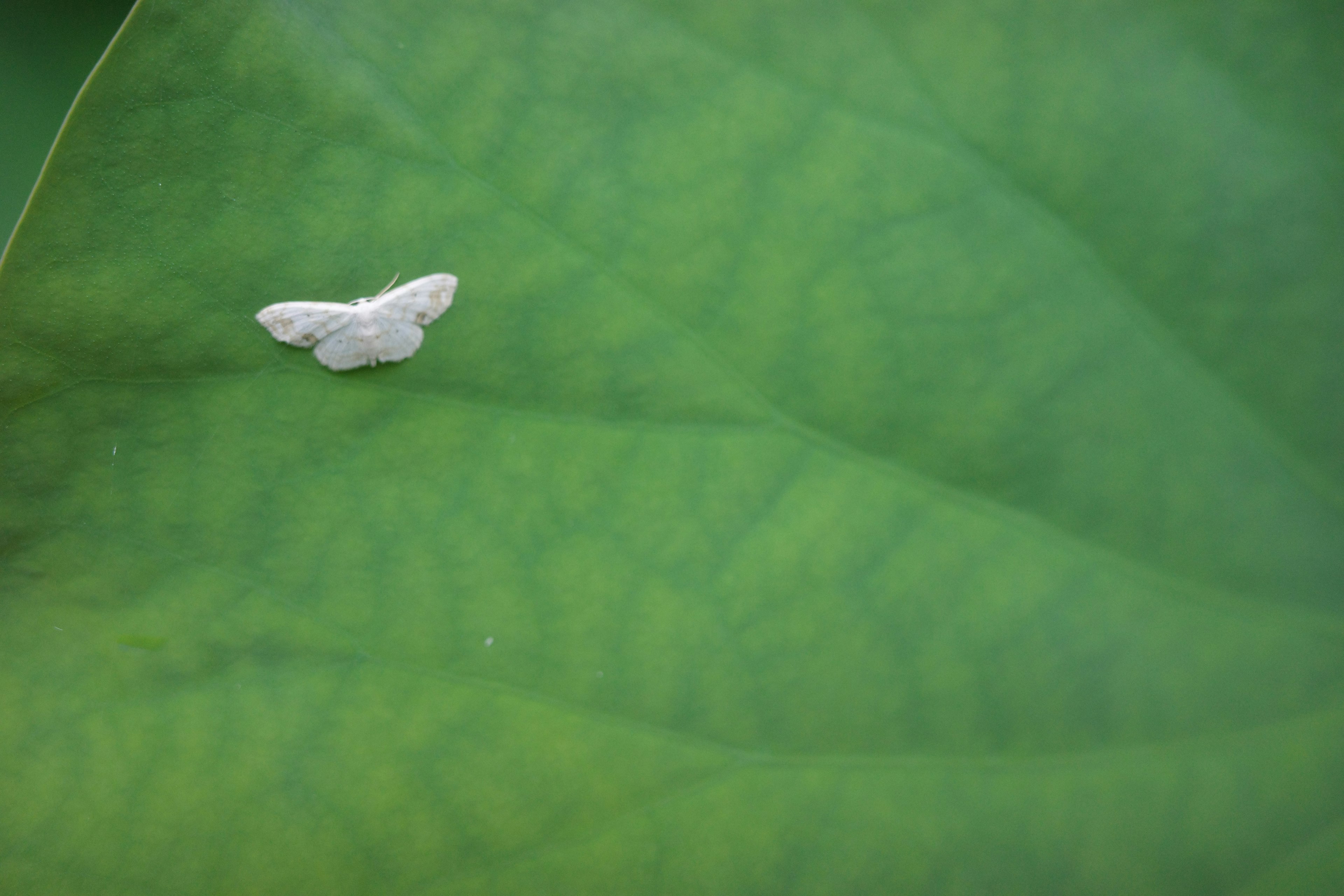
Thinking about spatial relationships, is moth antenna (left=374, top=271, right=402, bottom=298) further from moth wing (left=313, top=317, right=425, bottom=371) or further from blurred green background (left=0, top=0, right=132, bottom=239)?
blurred green background (left=0, top=0, right=132, bottom=239)

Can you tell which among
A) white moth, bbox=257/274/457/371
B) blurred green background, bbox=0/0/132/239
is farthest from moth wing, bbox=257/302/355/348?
blurred green background, bbox=0/0/132/239

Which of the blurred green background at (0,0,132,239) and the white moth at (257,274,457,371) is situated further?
the blurred green background at (0,0,132,239)

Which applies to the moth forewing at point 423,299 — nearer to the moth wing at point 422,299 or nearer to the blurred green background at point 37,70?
Result: the moth wing at point 422,299

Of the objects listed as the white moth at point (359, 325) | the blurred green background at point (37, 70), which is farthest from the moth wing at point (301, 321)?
the blurred green background at point (37, 70)

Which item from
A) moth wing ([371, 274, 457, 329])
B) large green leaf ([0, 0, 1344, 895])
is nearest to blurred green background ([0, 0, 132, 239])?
large green leaf ([0, 0, 1344, 895])

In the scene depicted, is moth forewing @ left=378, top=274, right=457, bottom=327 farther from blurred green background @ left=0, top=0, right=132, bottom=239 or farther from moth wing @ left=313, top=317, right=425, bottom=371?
blurred green background @ left=0, top=0, right=132, bottom=239

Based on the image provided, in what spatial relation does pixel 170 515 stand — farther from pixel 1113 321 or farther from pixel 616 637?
pixel 1113 321

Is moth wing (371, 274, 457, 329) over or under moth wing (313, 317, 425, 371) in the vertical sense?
over

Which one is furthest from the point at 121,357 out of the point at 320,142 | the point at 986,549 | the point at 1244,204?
the point at 1244,204
